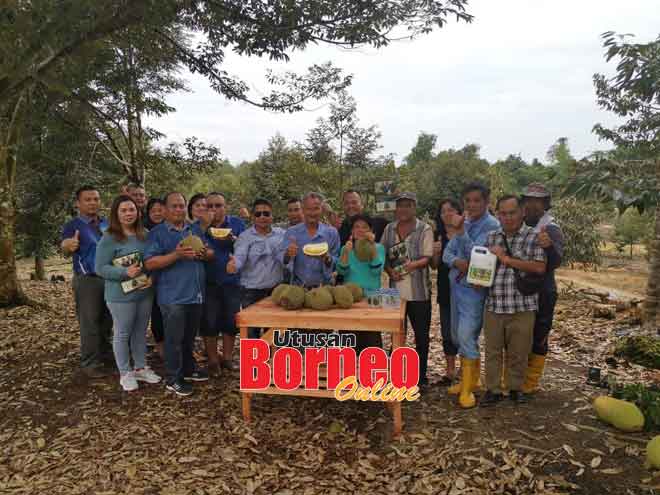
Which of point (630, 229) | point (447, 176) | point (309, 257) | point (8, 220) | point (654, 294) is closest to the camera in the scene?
point (309, 257)

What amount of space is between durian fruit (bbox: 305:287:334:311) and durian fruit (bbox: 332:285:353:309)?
0.14 ft

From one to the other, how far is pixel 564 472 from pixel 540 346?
3.87ft

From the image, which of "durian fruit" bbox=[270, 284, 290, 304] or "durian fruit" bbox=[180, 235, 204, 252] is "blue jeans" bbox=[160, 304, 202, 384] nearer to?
"durian fruit" bbox=[180, 235, 204, 252]

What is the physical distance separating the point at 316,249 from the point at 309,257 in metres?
0.34

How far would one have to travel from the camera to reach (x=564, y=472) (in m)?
2.90

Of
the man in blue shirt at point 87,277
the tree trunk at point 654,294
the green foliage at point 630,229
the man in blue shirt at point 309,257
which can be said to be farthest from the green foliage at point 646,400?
the green foliage at point 630,229

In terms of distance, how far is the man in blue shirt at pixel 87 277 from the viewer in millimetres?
4375

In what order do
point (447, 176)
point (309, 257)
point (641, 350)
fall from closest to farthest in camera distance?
point (309, 257) → point (641, 350) → point (447, 176)

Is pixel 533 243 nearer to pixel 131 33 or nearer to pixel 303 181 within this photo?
pixel 131 33

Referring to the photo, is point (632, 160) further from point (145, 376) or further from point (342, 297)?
point (145, 376)

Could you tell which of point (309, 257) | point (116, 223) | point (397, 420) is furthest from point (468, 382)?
point (116, 223)

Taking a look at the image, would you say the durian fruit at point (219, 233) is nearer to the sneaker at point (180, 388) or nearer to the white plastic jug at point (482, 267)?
the sneaker at point (180, 388)

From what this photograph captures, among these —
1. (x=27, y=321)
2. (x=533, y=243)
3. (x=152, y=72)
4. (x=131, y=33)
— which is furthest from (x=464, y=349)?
(x=152, y=72)

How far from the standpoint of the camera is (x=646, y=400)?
3402mm
